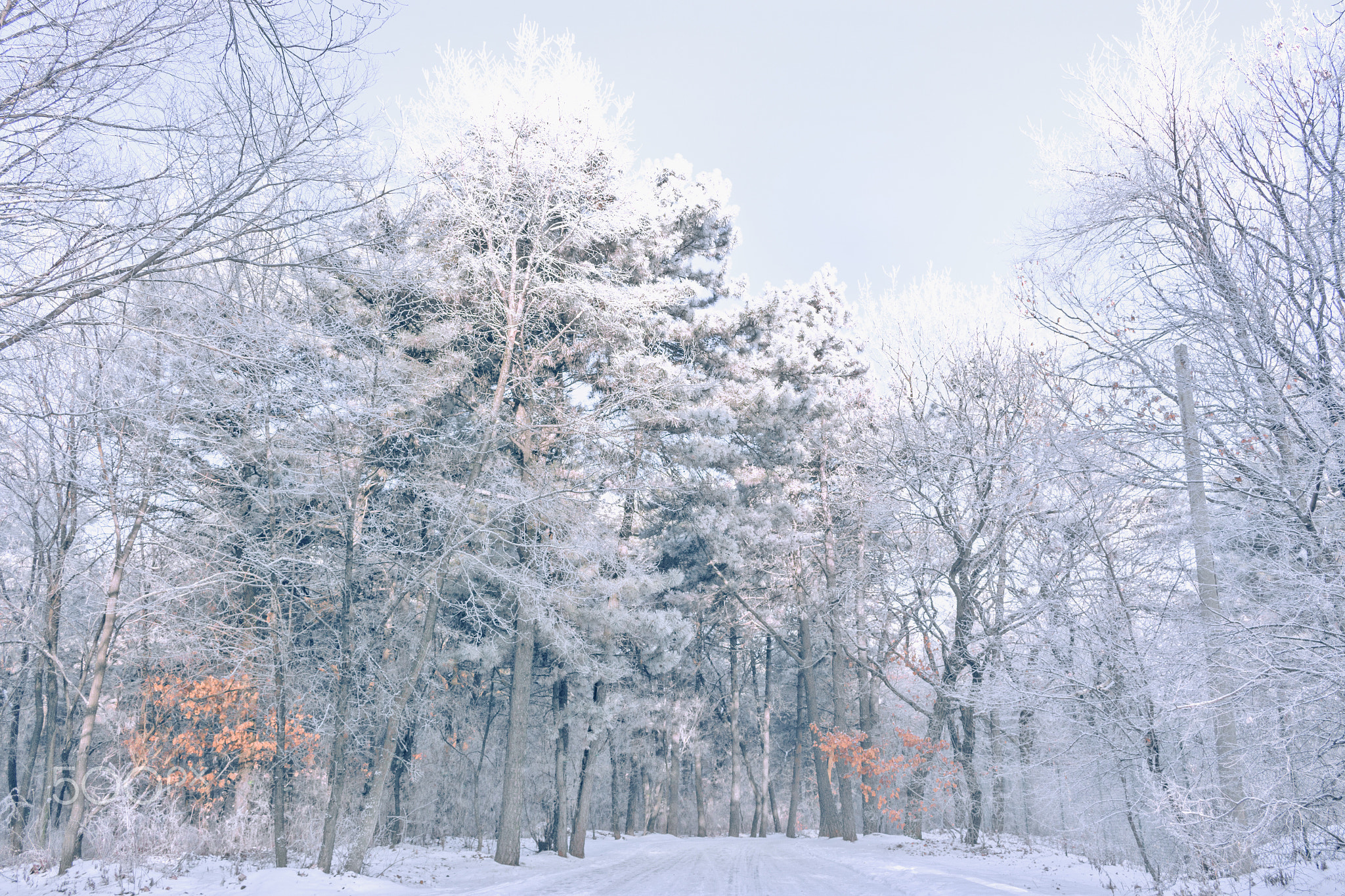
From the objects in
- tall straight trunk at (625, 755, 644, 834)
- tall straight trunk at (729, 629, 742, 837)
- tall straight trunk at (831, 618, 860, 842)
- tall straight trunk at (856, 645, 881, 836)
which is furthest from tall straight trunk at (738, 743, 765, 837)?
tall straight trunk at (831, 618, 860, 842)

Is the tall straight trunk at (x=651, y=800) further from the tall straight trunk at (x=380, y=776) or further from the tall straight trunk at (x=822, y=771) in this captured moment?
the tall straight trunk at (x=380, y=776)

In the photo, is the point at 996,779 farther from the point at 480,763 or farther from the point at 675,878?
the point at 480,763

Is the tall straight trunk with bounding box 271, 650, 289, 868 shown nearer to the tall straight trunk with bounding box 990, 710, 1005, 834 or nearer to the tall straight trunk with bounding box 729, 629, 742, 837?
the tall straight trunk with bounding box 990, 710, 1005, 834

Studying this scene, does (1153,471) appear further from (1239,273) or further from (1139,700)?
(1139,700)

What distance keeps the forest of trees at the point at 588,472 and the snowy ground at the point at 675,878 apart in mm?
528

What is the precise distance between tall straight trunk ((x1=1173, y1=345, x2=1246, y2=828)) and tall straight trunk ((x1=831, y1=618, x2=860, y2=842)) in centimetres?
1132

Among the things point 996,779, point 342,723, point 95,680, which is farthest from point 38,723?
point 996,779

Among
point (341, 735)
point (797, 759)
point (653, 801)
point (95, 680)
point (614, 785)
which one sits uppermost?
point (95, 680)

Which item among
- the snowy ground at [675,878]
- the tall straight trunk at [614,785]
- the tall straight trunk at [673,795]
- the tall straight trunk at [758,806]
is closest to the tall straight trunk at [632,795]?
the tall straight trunk at [614,785]

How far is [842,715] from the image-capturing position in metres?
18.2

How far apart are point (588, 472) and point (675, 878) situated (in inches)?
288

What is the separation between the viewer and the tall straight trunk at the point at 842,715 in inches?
700

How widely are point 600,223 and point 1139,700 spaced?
34.4ft

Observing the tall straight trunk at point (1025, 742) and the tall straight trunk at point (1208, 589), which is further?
the tall straight trunk at point (1025, 742)
